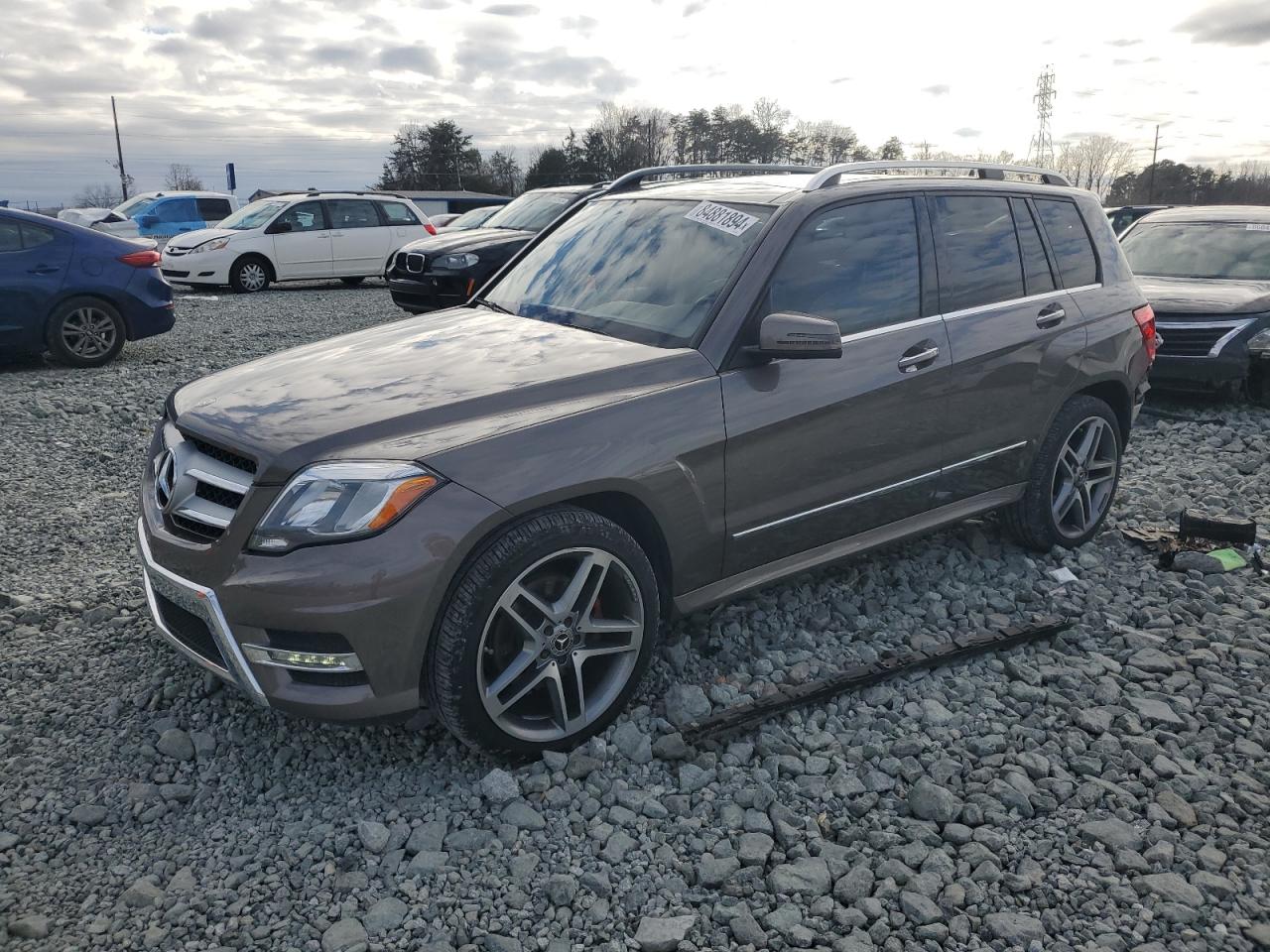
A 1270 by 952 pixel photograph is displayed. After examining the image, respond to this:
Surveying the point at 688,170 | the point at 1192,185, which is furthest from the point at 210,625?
the point at 1192,185

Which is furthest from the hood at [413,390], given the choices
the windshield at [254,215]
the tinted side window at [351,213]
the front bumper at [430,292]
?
the tinted side window at [351,213]

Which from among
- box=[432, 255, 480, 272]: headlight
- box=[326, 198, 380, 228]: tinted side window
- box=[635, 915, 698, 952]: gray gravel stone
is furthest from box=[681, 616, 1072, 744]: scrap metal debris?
box=[326, 198, 380, 228]: tinted side window

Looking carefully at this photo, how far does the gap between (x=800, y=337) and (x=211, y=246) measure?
1564 cm

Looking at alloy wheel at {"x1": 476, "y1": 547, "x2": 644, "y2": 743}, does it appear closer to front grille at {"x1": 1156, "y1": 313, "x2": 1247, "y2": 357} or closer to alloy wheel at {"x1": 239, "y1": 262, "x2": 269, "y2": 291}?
front grille at {"x1": 1156, "y1": 313, "x2": 1247, "y2": 357}

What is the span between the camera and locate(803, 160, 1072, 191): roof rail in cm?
411

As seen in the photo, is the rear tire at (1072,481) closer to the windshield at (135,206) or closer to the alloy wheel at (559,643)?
the alloy wheel at (559,643)

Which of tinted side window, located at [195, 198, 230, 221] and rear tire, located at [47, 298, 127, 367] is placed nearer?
rear tire, located at [47, 298, 127, 367]

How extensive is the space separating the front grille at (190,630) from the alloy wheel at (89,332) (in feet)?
24.3

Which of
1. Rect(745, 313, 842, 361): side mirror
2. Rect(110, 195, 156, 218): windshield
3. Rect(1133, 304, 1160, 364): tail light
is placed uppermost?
Rect(110, 195, 156, 218): windshield

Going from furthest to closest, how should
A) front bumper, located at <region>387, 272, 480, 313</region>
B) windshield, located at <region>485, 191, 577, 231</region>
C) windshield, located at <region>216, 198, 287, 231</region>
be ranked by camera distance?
windshield, located at <region>216, 198, 287, 231</region> → windshield, located at <region>485, 191, 577, 231</region> → front bumper, located at <region>387, 272, 480, 313</region>

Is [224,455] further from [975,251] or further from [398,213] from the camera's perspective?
[398,213]

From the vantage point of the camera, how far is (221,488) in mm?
3094

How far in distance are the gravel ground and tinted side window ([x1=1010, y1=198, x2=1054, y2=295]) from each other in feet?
4.67

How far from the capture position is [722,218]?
13.0 feet
